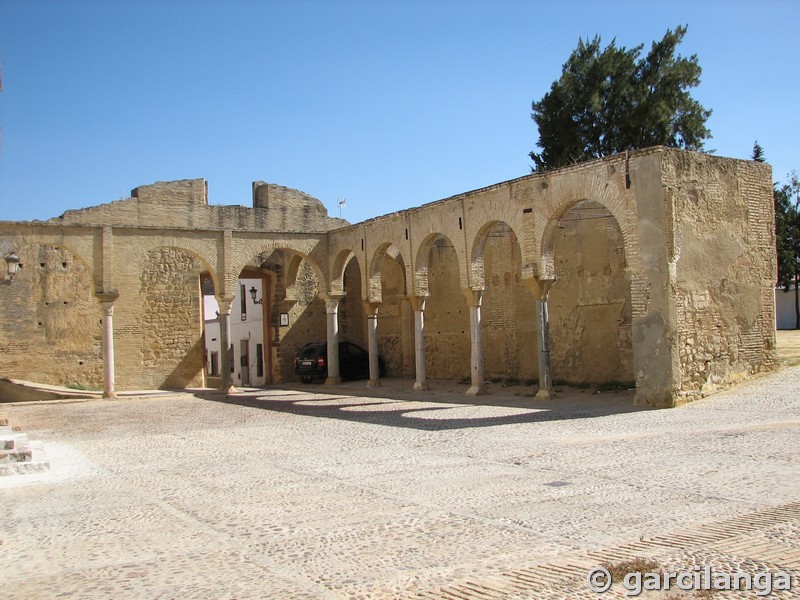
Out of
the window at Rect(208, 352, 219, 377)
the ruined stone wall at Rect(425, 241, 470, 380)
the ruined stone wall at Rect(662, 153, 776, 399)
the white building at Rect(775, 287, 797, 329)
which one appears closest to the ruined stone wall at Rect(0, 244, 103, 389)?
the ruined stone wall at Rect(425, 241, 470, 380)

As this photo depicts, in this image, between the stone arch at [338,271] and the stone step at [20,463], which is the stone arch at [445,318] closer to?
the stone arch at [338,271]

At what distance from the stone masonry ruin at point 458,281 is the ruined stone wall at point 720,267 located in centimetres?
4

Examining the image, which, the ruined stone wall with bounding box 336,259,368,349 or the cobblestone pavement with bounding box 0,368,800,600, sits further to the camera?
the ruined stone wall with bounding box 336,259,368,349

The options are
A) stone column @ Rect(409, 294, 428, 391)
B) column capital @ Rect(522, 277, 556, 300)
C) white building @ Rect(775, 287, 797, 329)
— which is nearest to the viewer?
column capital @ Rect(522, 277, 556, 300)

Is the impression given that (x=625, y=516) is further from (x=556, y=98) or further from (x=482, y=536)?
(x=556, y=98)

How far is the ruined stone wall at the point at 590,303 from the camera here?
56.6ft

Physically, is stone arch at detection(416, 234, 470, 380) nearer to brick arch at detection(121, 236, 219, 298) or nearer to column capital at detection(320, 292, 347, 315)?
column capital at detection(320, 292, 347, 315)

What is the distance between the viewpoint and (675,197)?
44.5 feet

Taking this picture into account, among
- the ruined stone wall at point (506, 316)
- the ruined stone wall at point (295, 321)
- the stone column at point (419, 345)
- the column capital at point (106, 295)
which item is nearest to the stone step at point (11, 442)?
the column capital at point (106, 295)

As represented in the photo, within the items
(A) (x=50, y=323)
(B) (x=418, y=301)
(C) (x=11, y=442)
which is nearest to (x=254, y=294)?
(A) (x=50, y=323)

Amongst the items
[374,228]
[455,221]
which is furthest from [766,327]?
[374,228]

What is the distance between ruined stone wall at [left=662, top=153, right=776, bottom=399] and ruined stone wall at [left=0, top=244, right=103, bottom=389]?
1597cm

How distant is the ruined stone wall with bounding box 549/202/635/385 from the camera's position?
1727cm

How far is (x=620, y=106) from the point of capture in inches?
1400
